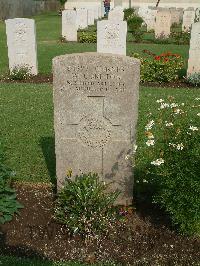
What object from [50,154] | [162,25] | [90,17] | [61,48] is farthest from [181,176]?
[90,17]

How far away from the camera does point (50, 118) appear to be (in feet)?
25.1

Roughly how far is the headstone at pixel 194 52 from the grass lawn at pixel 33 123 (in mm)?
1445

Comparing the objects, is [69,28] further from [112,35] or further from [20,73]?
[20,73]

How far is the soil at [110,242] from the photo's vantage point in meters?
3.76

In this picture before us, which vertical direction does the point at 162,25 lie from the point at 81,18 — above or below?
below

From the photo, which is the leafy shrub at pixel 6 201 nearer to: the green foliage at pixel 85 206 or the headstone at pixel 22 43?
the green foliage at pixel 85 206

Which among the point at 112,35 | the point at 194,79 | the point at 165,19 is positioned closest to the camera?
the point at 194,79

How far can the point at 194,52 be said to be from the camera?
1121 centimetres

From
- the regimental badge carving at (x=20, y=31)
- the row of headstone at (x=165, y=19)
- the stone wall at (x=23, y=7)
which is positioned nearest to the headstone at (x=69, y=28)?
the row of headstone at (x=165, y=19)

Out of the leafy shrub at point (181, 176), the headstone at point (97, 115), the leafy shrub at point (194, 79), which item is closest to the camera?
the leafy shrub at point (181, 176)

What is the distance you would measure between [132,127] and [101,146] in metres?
0.42

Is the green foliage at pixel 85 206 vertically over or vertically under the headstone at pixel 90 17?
under

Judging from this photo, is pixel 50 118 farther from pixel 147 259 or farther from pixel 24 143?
pixel 147 259

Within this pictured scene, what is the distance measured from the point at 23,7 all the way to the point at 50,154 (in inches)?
1250
